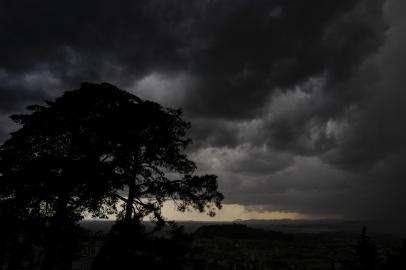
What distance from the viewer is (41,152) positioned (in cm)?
2331

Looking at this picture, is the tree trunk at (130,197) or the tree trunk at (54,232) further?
the tree trunk at (54,232)

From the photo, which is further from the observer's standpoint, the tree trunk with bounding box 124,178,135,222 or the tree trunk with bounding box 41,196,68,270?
the tree trunk with bounding box 41,196,68,270

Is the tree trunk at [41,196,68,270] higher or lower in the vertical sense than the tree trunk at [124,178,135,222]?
lower

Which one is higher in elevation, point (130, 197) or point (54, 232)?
point (130, 197)

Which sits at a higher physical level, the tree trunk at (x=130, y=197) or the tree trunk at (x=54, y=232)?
Result: the tree trunk at (x=130, y=197)

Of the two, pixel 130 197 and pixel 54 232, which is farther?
pixel 54 232

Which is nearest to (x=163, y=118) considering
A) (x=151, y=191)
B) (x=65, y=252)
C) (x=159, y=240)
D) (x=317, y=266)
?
(x=151, y=191)

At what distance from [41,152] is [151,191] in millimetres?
7001

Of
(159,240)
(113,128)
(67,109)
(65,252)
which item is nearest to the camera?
(159,240)

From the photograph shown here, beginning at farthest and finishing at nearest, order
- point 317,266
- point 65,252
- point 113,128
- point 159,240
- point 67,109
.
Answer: point 317,266
point 65,252
point 67,109
point 113,128
point 159,240

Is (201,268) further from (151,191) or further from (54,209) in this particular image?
(54,209)

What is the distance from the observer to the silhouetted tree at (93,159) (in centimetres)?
2202

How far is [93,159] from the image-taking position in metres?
22.3

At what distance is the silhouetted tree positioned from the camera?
2202 centimetres
